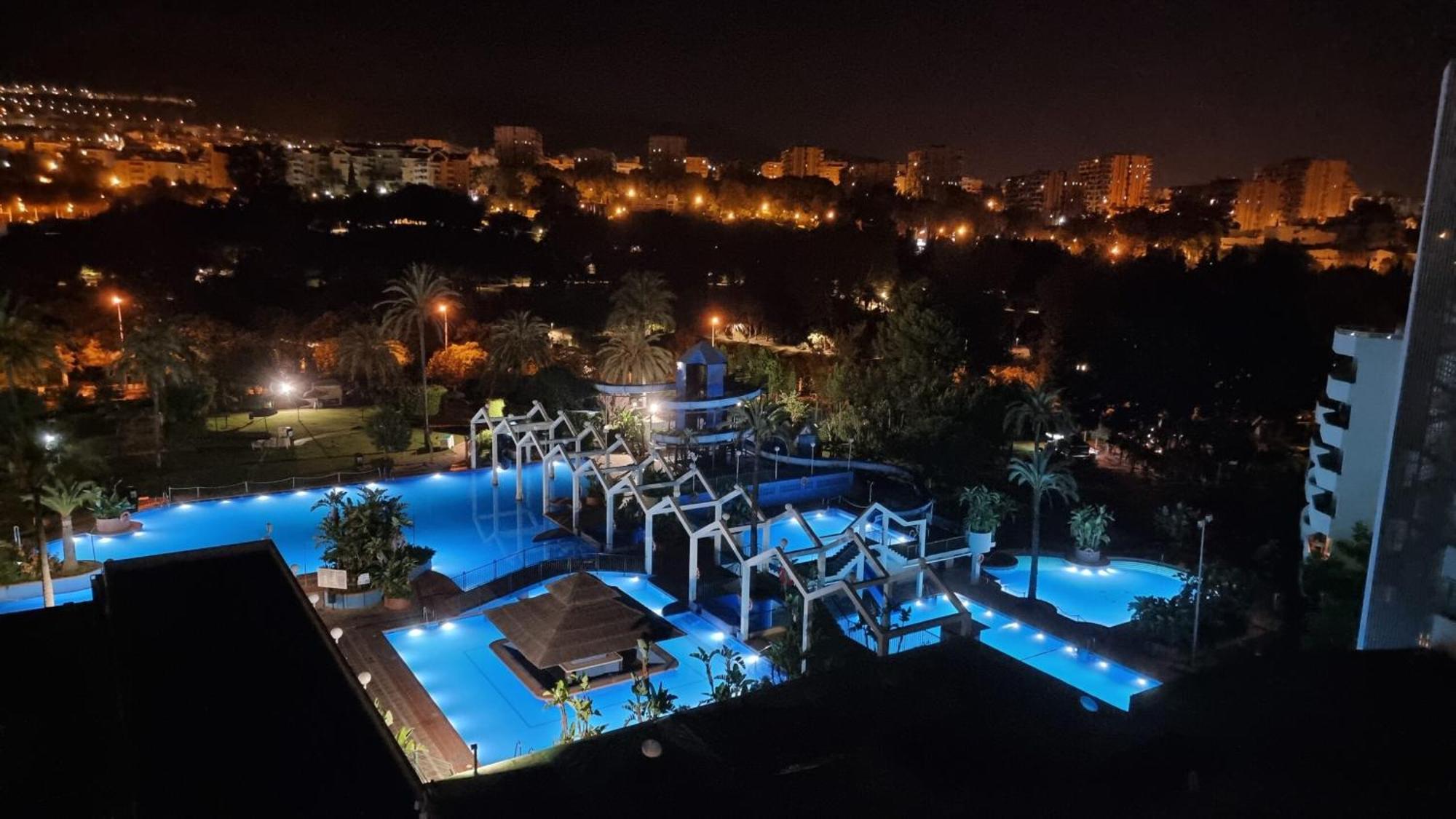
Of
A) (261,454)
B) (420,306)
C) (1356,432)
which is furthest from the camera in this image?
(420,306)

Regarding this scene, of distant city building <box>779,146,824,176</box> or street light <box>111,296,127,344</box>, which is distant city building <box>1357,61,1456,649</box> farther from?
distant city building <box>779,146,824,176</box>

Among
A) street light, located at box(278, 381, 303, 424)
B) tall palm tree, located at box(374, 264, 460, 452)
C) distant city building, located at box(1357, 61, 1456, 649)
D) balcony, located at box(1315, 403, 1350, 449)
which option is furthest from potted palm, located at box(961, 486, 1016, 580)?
street light, located at box(278, 381, 303, 424)

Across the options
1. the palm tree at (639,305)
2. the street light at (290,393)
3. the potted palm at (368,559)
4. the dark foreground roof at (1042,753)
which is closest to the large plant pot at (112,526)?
the potted palm at (368,559)

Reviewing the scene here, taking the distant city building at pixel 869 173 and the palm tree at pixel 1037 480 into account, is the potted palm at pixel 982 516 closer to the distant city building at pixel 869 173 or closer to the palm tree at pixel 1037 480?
the palm tree at pixel 1037 480

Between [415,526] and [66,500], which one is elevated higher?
[66,500]

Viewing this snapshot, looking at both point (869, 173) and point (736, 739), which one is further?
point (869, 173)

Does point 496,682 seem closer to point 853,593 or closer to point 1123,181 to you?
point 853,593

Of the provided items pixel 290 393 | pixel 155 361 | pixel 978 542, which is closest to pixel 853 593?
pixel 978 542

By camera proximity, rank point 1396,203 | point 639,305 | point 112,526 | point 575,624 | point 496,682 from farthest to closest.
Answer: point 1396,203 < point 639,305 < point 112,526 < point 496,682 < point 575,624
